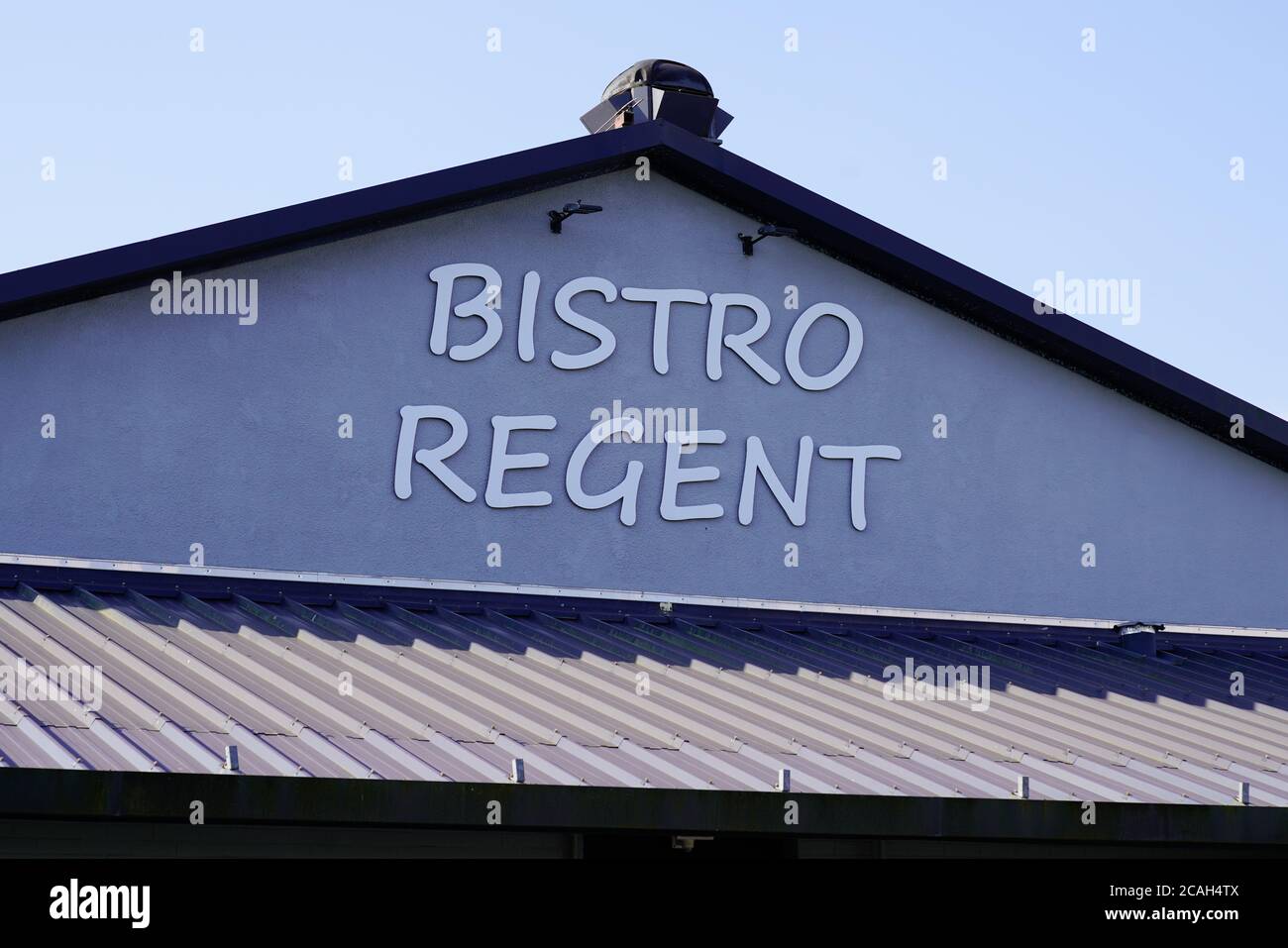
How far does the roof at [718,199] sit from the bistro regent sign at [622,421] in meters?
0.65

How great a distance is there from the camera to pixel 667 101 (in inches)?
595

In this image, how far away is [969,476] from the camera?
47.9 feet

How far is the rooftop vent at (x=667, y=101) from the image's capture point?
1510cm

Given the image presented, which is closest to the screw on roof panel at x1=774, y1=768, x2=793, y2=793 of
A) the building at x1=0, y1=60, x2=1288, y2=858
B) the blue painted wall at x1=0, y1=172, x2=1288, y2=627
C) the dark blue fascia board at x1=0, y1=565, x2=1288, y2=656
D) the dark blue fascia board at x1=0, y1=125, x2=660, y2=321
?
the building at x1=0, y1=60, x2=1288, y2=858

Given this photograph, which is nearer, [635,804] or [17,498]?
[635,804]

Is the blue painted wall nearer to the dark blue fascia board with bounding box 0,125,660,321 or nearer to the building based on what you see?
the building

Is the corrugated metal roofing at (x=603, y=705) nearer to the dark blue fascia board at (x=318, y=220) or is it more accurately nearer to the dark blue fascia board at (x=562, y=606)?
the dark blue fascia board at (x=562, y=606)

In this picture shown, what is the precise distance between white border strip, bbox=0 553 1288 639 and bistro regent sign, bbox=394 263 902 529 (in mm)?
661

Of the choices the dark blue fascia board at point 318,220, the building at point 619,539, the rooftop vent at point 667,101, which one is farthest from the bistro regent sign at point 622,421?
the rooftop vent at point 667,101
